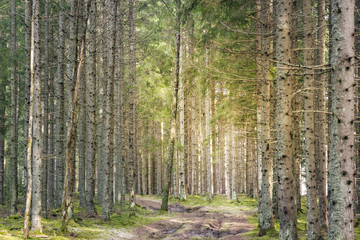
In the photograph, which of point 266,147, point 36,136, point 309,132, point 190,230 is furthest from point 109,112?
point 309,132

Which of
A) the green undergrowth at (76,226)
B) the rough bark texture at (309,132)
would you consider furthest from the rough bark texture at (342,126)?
the green undergrowth at (76,226)

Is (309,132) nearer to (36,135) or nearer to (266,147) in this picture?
(266,147)

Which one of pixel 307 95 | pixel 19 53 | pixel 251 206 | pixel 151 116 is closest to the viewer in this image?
pixel 307 95

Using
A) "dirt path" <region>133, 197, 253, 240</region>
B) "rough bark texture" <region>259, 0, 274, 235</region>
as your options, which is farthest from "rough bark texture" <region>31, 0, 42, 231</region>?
"rough bark texture" <region>259, 0, 274, 235</region>

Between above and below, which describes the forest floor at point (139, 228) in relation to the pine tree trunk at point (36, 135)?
below

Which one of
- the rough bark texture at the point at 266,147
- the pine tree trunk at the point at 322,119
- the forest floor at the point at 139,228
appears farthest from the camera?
the rough bark texture at the point at 266,147

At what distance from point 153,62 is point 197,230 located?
636 inches

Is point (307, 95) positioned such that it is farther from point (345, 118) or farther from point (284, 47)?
point (345, 118)

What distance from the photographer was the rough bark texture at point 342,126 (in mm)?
5441

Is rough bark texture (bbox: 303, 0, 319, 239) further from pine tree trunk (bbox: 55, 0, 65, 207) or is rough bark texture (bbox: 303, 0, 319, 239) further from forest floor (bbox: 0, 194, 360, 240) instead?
pine tree trunk (bbox: 55, 0, 65, 207)

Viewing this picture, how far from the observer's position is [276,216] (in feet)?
54.1

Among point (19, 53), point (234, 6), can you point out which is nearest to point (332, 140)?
point (234, 6)

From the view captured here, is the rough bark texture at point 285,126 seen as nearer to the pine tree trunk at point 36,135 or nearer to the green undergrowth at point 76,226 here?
the green undergrowth at point 76,226

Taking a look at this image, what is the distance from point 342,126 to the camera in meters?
5.54
